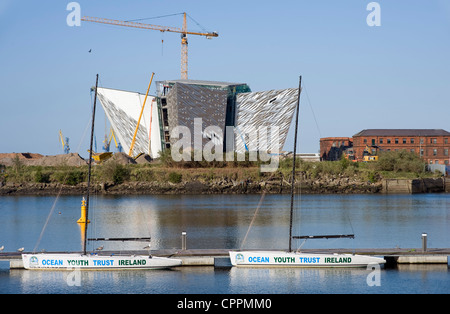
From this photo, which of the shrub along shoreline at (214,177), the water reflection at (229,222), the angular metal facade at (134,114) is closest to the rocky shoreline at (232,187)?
the shrub along shoreline at (214,177)

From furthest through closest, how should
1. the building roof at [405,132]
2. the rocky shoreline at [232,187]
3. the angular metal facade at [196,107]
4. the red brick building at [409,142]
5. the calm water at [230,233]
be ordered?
the building roof at [405,132] < the red brick building at [409,142] < the angular metal facade at [196,107] < the rocky shoreline at [232,187] < the calm water at [230,233]

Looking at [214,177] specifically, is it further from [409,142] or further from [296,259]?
[296,259]

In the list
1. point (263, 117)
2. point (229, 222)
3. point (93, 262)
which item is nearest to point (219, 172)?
point (263, 117)

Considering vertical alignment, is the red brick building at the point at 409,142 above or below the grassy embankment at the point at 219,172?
above

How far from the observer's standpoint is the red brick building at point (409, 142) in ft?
316

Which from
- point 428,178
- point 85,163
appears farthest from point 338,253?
point 85,163

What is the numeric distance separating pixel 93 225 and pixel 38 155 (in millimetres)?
93043

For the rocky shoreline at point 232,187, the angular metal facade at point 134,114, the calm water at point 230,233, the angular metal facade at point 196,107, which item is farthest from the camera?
the angular metal facade at point 134,114

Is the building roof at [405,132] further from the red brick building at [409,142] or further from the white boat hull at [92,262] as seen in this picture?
the white boat hull at [92,262]

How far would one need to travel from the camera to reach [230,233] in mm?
34812

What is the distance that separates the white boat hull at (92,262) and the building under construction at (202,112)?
234 feet

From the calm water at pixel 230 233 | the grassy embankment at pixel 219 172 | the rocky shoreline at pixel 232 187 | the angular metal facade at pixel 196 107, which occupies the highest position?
the angular metal facade at pixel 196 107
